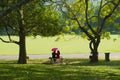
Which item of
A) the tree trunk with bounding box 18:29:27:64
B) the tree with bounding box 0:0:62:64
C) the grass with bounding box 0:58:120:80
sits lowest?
the grass with bounding box 0:58:120:80

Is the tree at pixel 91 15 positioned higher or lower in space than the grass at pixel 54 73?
higher

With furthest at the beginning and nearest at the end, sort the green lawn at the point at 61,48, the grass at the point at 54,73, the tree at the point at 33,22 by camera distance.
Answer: the green lawn at the point at 61,48 → the tree at the point at 33,22 → the grass at the point at 54,73

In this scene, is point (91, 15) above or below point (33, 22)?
above

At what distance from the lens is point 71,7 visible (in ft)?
111

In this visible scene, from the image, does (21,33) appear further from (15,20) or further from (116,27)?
(116,27)

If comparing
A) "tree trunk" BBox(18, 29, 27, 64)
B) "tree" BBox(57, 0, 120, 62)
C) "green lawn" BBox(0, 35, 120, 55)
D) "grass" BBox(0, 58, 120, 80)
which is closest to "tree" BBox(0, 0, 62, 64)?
"tree trunk" BBox(18, 29, 27, 64)

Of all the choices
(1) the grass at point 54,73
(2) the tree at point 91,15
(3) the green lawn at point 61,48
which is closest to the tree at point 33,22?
(2) the tree at point 91,15

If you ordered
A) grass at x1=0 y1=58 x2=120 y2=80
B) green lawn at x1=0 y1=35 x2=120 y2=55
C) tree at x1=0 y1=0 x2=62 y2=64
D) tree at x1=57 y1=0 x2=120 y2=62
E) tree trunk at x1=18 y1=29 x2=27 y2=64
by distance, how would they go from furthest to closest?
green lawn at x1=0 y1=35 x2=120 y2=55
tree at x1=57 y1=0 x2=120 y2=62
tree trunk at x1=18 y1=29 x2=27 y2=64
tree at x1=0 y1=0 x2=62 y2=64
grass at x1=0 y1=58 x2=120 y2=80

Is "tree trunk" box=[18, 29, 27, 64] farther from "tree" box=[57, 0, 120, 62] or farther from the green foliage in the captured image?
"tree" box=[57, 0, 120, 62]

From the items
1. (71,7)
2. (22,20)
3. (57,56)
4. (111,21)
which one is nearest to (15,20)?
(22,20)

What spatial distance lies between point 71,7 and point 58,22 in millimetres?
4858

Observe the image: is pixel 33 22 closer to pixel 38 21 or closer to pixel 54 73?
pixel 38 21

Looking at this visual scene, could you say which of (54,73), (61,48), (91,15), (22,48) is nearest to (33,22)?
(22,48)

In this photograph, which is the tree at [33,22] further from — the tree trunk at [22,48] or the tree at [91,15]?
the tree at [91,15]
